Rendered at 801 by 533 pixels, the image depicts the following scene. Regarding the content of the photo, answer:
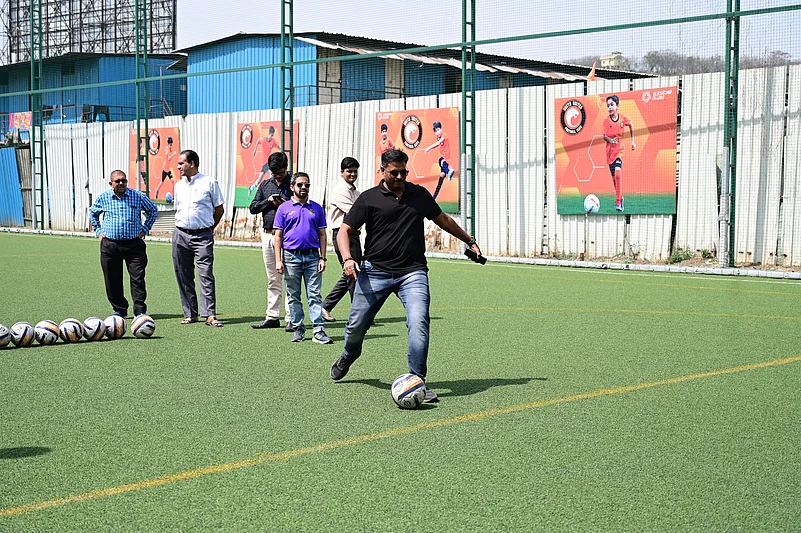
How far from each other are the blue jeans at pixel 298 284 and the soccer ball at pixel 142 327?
1.54 metres

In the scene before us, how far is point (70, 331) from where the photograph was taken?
10742 mm

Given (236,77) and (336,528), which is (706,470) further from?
(236,77)

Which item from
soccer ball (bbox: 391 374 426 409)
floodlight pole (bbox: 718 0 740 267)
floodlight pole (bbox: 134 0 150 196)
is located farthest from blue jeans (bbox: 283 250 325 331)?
floodlight pole (bbox: 134 0 150 196)

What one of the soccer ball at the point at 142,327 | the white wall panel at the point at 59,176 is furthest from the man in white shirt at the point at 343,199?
the white wall panel at the point at 59,176

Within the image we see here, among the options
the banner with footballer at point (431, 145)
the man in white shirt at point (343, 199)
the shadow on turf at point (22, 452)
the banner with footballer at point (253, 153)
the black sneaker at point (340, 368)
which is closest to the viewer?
the shadow on turf at point (22, 452)

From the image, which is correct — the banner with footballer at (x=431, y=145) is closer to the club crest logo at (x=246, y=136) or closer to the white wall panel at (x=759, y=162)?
the club crest logo at (x=246, y=136)

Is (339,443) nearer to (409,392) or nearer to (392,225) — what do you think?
(409,392)

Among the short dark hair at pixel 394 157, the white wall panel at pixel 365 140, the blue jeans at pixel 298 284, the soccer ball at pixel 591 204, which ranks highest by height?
the white wall panel at pixel 365 140

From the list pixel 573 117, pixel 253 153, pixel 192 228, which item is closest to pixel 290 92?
pixel 253 153

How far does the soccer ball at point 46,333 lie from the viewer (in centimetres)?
1055

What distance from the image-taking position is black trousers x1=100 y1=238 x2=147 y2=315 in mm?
12430

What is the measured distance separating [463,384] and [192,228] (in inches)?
206

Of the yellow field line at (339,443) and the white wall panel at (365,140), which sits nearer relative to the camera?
the yellow field line at (339,443)

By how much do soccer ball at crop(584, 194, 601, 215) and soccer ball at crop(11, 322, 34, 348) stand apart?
12.6 m
